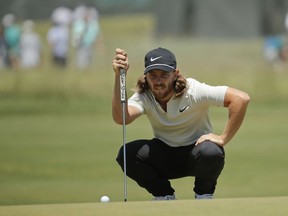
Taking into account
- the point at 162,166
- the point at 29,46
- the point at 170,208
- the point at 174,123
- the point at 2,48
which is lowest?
the point at 2,48

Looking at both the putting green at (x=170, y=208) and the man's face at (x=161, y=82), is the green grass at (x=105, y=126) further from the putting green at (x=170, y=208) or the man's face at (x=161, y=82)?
the man's face at (x=161, y=82)

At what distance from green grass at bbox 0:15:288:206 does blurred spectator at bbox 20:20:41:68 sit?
28 centimetres

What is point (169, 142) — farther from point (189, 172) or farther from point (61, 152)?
point (61, 152)

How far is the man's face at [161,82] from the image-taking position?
787 cm

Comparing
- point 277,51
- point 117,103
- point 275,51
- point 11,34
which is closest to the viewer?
point 117,103

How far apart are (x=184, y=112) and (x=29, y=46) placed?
19069 mm

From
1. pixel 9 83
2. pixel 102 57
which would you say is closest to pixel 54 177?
pixel 9 83

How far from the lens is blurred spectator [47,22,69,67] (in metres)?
25.9

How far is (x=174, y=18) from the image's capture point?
29.1 metres

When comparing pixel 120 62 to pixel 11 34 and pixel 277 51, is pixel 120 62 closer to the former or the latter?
pixel 11 34

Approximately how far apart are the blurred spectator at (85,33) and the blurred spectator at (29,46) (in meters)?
1.03

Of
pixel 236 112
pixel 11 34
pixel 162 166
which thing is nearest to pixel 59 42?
pixel 11 34

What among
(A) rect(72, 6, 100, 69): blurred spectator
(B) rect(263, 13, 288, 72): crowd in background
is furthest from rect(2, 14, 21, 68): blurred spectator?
(B) rect(263, 13, 288, 72): crowd in background

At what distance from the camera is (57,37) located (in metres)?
26.7
